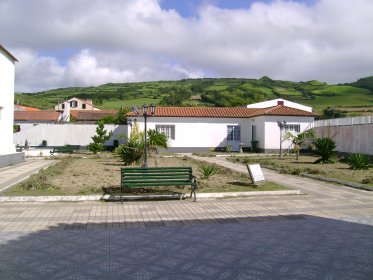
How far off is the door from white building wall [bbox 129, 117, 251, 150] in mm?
386

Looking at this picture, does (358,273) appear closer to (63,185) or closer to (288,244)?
(288,244)

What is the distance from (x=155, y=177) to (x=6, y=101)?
1314 centimetres

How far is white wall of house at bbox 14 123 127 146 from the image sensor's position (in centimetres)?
3528

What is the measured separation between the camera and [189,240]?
6.49 meters

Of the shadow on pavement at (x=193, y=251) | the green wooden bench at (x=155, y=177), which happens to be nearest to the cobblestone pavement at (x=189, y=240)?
the shadow on pavement at (x=193, y=251)

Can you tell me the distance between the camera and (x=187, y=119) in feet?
105

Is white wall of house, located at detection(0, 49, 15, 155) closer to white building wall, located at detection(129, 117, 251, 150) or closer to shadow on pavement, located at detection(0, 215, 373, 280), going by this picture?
white building wall, located at detection(129, 117, 251, 150)

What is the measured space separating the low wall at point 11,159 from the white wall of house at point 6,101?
0.34 metres

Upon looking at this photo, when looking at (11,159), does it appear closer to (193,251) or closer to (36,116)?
(193,251)

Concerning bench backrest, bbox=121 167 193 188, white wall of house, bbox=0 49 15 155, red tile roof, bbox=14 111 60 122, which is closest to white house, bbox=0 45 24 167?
white wall of house, bbox=0 49 15 155

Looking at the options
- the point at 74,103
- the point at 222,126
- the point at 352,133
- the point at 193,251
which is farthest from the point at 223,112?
the point at 74,103

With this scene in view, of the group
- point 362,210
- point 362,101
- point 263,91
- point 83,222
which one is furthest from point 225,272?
point 263,91

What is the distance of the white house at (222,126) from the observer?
3048cm

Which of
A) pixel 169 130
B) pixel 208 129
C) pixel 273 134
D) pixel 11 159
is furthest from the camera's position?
pixel 208 129
